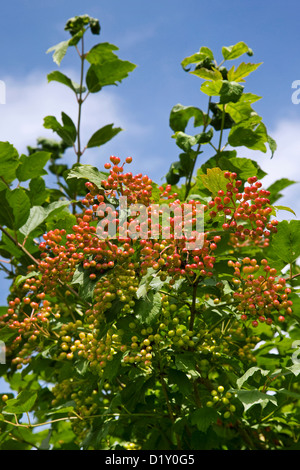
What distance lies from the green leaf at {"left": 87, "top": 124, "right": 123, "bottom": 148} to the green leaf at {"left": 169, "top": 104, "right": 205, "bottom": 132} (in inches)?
20.7

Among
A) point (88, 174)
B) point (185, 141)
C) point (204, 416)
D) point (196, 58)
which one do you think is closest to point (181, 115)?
point (196, 58)

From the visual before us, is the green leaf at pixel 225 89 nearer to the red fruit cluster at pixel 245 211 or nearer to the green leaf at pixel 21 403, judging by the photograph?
the red fruit cluster at pixel 245 211

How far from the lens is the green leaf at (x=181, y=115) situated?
10.9 feet

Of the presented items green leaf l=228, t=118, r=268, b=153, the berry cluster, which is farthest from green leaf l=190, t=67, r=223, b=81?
the berry cluster

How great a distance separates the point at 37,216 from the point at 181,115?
1.22 metres

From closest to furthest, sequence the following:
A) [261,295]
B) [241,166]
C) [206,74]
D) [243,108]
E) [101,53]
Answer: [261,295] → [241,166] → [206,74] → [243,108] → [101,53]

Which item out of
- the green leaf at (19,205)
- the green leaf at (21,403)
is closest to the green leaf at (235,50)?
the green leaf at (19,205)

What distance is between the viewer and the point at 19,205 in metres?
2.77

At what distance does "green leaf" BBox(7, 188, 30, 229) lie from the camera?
9.04ft

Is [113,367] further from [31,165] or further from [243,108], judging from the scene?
[243,108]

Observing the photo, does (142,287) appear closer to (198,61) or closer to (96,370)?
(96,370)

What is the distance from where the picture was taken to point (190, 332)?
2078 millimetres

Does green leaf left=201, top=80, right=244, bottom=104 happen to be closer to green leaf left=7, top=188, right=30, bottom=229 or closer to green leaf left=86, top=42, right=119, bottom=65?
green leaf left=86, top=42, right=119, bottom=65

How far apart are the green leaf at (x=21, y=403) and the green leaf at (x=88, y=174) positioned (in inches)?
42.0
